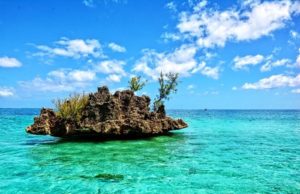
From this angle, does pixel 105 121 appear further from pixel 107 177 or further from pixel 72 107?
pixel 107 177

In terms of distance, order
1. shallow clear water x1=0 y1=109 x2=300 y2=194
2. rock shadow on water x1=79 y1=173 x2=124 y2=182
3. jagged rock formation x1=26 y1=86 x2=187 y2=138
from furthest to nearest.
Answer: jagged rock formation x1=26 y1=86 x2=187 y2=138 → rock shadow on water x1=79 y1=173 x2=124 y2=182 → shallow clear water x1=0 y1=109 x2=300 y2=194

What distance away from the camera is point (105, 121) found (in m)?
21.8

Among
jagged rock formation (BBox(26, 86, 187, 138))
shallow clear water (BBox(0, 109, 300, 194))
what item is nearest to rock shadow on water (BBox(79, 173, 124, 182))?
shallow clear water (BBox(0, 109, 300, 194))

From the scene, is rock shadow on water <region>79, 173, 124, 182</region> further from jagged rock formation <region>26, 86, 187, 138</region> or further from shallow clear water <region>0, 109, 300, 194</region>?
jagged rock formation <region>26, 86, 187, 138</region>

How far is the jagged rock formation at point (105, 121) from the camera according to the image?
21.5 meters

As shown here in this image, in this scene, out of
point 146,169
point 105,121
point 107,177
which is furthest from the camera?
point 105,121

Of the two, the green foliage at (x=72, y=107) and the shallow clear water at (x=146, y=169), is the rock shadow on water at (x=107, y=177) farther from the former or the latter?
the green foliage at (x=72, y=107)

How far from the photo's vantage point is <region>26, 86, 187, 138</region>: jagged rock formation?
21531mm

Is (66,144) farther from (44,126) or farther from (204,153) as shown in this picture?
(204,153)

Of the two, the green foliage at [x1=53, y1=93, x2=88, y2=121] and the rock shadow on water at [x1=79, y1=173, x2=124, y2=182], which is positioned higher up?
the green foliage at [x1=53, y1=93, x2=88, y2=121]

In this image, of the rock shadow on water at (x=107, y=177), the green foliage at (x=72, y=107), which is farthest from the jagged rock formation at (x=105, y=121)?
the rock shadow on water at (x=107, y=177)

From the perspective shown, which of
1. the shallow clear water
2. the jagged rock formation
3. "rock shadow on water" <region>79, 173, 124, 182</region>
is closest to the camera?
the shallow clear water

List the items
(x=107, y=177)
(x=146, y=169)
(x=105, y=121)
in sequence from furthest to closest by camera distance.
→ (x=105, y=121)
(x=146, y=169)
(x=107, y=177)

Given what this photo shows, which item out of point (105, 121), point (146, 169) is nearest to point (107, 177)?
point (146, 169)
